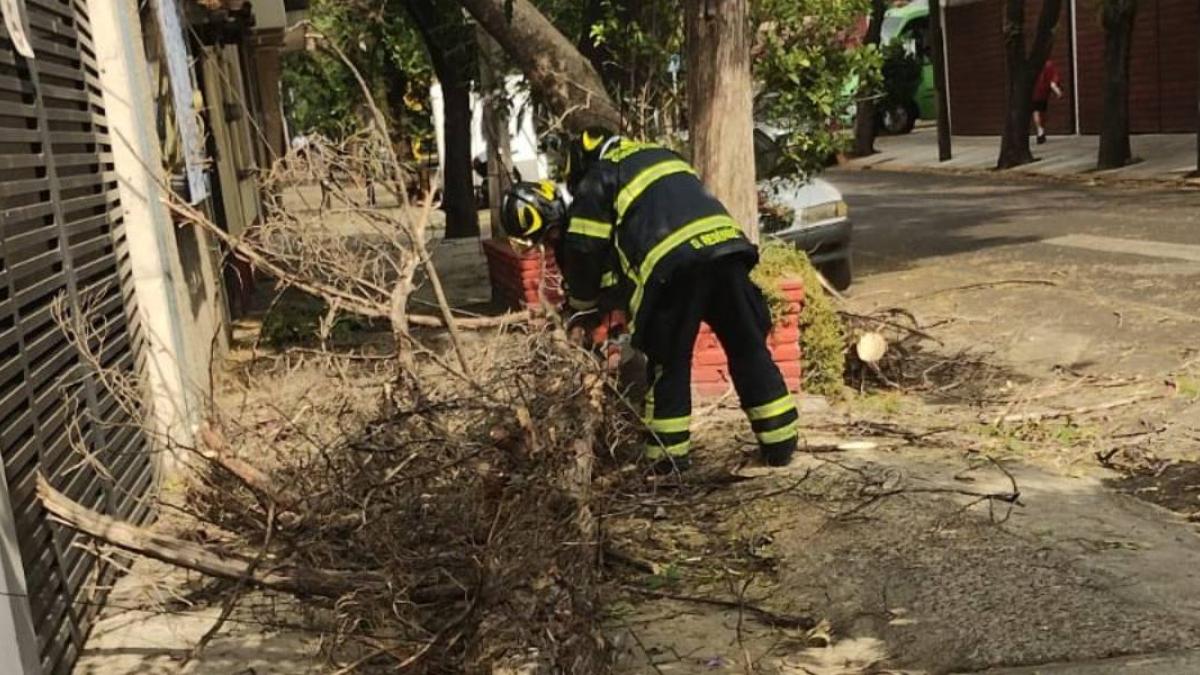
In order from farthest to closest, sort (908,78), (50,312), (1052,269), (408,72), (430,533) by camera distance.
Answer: (908,78), (408,72), (1052,269), (50,312), (430,533)

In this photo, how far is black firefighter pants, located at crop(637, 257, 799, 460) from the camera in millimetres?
5305

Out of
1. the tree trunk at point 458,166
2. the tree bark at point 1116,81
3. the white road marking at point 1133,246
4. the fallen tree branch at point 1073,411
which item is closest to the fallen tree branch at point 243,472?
the fallen tree branch at point 1073,411

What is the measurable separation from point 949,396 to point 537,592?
4.53 metres

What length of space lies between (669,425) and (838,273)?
619 cm

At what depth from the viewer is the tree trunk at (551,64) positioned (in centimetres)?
710

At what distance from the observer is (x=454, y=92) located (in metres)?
15.6

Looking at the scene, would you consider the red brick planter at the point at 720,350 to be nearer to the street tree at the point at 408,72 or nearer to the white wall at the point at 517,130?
the white wall at the point at 517,130

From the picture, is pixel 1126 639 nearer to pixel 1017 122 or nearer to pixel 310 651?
pixel 310 651

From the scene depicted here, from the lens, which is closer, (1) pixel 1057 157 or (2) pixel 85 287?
(2) pixel 85 287

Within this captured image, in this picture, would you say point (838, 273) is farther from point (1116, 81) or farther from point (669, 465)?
point (1116, 81)

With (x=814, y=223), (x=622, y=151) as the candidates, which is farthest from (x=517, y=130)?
(x=622, y=151)

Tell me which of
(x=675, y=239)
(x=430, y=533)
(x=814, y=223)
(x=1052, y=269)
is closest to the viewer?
(x=430, y=533)

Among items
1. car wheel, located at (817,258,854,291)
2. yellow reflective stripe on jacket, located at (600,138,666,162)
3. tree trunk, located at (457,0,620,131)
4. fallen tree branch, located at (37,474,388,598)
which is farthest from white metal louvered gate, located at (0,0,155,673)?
car wheel, located at (817,258,854,291)

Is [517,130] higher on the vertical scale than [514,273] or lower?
higher
